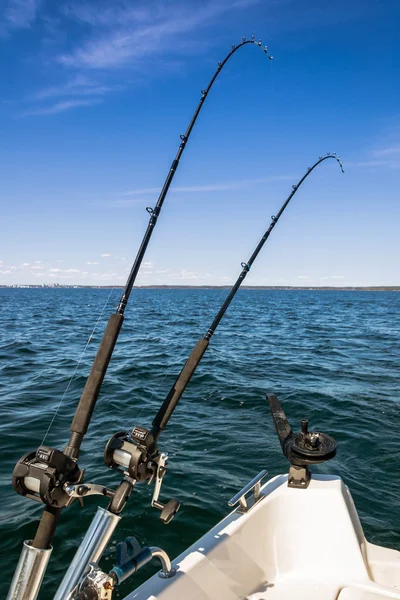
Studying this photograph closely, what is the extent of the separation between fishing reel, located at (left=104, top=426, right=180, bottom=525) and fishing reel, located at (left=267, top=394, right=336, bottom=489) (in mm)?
1500

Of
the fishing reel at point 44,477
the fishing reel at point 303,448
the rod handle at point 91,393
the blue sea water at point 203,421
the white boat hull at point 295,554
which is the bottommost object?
the blue sea water at point 203,421

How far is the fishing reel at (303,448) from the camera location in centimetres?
358

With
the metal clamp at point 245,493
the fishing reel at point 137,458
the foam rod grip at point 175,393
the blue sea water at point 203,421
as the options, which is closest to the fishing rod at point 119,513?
the fishing reel at point 137,458

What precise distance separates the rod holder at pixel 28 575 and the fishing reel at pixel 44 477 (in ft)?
0.75

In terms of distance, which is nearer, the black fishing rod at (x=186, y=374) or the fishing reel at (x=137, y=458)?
the fishing reel at (x=137, y=458)

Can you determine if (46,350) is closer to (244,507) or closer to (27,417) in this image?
(27,417)

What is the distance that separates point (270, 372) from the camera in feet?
42.4

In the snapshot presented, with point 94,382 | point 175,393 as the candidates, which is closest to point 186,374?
point 175,393

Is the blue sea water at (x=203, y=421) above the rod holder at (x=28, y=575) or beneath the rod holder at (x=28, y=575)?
beneath

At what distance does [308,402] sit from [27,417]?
585 cm

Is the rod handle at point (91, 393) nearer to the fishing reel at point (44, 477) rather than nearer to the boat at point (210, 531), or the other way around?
the boat at point (210, 531)

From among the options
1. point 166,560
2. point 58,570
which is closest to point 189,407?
point 58,570

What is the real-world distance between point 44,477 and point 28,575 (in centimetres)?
46

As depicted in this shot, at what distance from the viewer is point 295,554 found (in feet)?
12.5
